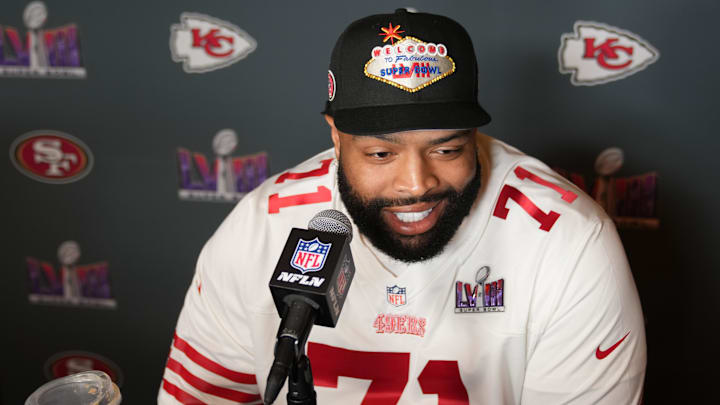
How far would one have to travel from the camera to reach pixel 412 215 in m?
1.31

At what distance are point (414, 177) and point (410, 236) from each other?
0.15 metres

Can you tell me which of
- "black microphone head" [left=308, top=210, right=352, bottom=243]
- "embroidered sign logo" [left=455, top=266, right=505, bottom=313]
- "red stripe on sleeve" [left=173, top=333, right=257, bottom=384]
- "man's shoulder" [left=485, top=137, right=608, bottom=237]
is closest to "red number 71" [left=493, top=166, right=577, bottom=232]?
"man's shoulder" [left=485, top=137, right=608, bottom=237]

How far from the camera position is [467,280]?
139cm

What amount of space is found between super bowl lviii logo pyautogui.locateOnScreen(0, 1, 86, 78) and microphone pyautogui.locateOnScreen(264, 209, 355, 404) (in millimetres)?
1579

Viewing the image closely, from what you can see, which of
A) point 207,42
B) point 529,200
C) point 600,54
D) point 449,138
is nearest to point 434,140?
point 449,138

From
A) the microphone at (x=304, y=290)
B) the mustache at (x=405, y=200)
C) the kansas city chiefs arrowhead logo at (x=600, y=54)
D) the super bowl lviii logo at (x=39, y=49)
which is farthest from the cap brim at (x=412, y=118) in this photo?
the super bowl lviii logo at (x=39, y=49)

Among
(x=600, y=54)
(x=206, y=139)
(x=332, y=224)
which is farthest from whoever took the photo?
(x=206, y=139)

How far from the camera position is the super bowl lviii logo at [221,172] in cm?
218

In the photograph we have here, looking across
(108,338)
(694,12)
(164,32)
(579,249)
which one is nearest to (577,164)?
(694,12)

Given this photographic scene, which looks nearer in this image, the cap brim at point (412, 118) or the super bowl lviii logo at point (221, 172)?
the cap brim at point (412, 118)

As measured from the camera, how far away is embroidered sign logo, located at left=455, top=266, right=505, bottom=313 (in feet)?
4.48

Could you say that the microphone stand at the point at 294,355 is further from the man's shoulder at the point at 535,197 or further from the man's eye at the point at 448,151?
the man's shoulder at the point at 535,197

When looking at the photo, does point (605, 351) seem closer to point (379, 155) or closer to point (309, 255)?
point (379, 155)

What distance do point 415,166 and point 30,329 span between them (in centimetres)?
189
